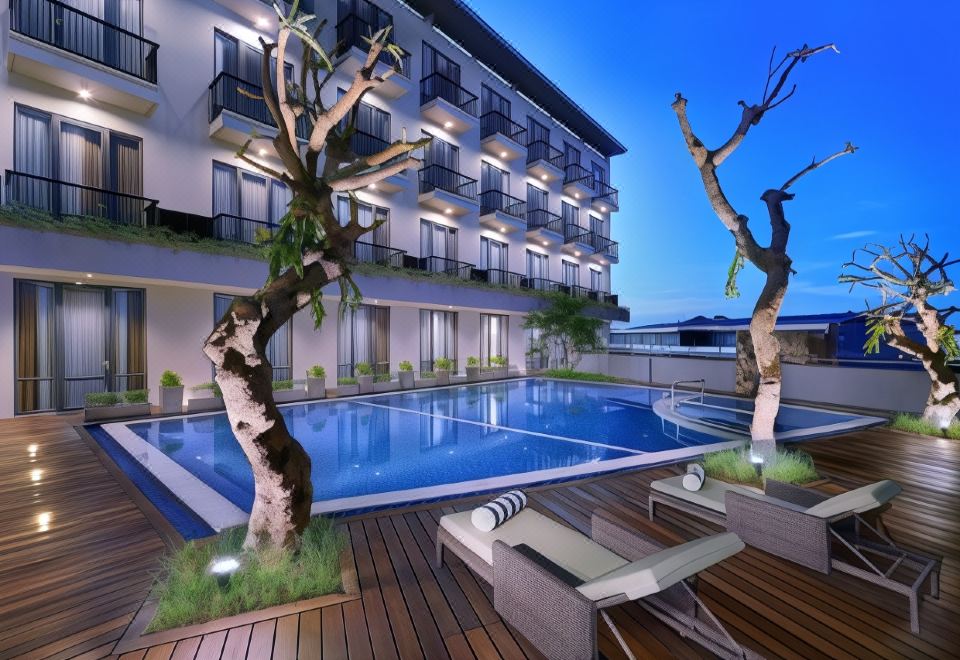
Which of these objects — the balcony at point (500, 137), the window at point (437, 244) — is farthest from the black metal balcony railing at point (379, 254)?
the balcony at point (500, 137)

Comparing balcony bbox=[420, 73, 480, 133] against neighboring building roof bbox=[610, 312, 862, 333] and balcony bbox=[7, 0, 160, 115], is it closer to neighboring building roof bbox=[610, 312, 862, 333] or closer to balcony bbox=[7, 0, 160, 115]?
balcony bbox=[7, 0, 160, 115]

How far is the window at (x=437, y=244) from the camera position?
16.9 meters

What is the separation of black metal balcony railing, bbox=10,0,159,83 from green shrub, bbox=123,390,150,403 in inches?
278

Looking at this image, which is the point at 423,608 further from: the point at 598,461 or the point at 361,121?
the point at 361,121

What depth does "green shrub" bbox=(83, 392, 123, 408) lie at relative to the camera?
8.62 m

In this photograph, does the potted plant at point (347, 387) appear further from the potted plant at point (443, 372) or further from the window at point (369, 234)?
the window at point (369, 234)

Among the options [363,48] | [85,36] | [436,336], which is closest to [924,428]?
[436,336]

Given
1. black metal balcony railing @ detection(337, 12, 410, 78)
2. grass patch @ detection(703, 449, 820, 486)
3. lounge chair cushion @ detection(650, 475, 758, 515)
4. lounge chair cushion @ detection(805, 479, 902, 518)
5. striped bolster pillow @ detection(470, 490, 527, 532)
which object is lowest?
grass patch @ detection(703, 449, 820, 486)

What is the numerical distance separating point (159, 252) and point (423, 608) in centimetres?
1004

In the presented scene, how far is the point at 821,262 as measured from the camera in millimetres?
93125

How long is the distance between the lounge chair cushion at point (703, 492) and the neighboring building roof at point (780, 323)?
10.9 meters

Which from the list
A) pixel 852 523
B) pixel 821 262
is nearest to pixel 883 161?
pixel 821 262

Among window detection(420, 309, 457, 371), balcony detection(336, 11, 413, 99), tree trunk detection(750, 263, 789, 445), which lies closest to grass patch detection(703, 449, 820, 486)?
tree trunk detection(750, 263, 789, 445)

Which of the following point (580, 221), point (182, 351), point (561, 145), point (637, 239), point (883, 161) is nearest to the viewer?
point (182, 351)
